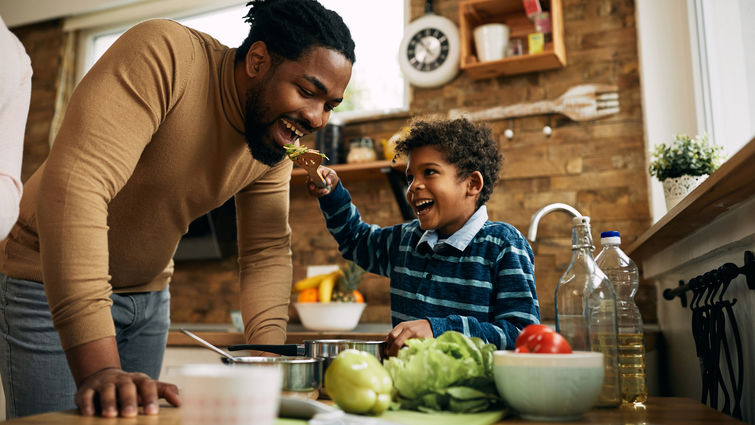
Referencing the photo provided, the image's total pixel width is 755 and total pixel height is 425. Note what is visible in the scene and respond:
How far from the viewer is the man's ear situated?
126 cm

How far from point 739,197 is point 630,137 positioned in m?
1.68

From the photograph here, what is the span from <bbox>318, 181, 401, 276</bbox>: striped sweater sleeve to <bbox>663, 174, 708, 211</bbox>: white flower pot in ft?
2.81

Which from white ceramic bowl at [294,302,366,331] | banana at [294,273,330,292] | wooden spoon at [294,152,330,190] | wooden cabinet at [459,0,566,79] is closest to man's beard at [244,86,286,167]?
wooden spoon at [294,152,330,190]

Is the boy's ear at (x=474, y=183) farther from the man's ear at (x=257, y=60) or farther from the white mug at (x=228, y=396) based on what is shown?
the white mug at (x=228, y=396)

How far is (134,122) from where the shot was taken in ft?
3.43

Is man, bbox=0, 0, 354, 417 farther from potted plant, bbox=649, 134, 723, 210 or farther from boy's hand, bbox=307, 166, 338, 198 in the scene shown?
potted plant, bbox=649, 134, 723, 210

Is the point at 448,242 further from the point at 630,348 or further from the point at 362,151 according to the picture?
the point at 362,151

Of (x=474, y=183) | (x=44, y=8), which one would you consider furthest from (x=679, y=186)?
(x=44, y=8)

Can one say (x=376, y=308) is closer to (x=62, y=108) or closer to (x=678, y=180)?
(x=678, y=180)

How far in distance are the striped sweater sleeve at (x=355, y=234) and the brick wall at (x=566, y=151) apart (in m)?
1.07

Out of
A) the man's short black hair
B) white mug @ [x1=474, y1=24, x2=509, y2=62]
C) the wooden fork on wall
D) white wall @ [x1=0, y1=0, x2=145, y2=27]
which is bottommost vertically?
the man's short black hair

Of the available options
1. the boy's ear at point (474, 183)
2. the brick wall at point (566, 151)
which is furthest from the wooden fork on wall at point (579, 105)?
the boy's ear at point (474, 183)

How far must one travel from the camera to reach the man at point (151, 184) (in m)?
0.92

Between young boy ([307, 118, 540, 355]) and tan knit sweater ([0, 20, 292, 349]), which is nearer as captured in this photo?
tan knit sweater ([0, 20, 292, 349])
